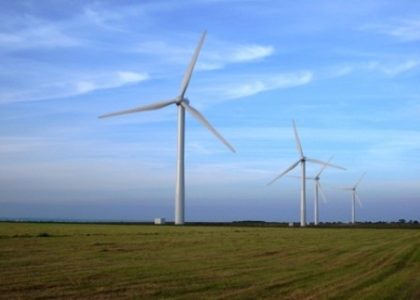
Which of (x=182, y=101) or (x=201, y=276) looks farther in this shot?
(x=182, y=101)

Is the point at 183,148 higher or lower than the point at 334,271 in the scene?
higher

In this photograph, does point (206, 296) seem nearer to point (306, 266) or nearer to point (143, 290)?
point (143, 290)

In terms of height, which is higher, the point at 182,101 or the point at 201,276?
the point at 182,101

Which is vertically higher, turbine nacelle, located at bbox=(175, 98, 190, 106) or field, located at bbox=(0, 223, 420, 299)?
turbine nacelle, located at bbox=(175, 98, 190, 106)

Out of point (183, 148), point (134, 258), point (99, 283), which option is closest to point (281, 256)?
point (134, 258)

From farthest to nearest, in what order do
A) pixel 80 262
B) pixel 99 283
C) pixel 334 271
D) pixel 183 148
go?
pixel 183 148 < pixel 80 262 < pixel 334 271 < pixel 99 283

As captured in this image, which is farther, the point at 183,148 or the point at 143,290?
the point at 183,148

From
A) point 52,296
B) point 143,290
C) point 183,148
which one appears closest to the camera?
point 52,296

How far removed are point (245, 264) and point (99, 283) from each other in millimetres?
10204

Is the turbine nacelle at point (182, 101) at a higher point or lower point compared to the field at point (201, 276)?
higher

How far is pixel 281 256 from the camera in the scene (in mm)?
36188

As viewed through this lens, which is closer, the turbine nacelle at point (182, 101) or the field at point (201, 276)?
the field at point (201, 276)

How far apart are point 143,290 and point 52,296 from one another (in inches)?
112

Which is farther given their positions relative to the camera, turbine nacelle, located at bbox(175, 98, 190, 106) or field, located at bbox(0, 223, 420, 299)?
turbine nacelle, located at bbox(175, 98, 190, 106)
